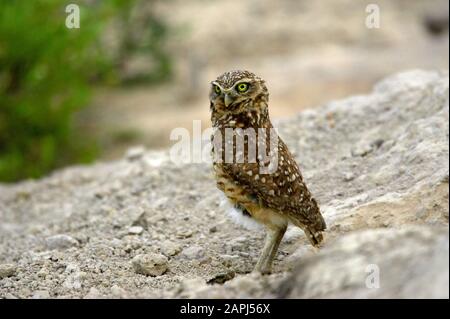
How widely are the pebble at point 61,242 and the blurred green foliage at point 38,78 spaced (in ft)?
17.9

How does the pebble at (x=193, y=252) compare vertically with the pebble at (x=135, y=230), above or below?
below

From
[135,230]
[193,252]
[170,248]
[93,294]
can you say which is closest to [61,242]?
[135,230]

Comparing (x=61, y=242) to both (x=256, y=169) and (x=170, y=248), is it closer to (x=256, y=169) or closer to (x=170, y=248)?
(x=170, y=248)

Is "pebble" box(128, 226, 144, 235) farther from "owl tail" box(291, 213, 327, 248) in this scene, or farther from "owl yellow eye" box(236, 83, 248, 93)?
"owl yellow eye" box(236, 83, 248, 93)

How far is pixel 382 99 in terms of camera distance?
7660mm

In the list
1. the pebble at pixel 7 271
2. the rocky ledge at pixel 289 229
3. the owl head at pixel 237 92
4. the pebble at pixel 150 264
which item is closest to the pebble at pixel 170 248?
the rocky ledge at pixel 289 229

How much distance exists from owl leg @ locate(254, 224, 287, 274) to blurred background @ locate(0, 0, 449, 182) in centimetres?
702

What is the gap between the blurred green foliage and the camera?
36.9ft

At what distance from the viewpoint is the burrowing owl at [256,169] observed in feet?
15.8

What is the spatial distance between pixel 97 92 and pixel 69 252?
12232 mm

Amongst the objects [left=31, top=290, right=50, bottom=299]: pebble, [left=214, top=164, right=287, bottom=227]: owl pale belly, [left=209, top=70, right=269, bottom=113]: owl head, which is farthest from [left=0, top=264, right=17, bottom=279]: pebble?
[left=209, top=70, right=269, bottom=113]: owl head

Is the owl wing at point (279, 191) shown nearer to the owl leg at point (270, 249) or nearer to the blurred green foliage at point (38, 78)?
the owl leg at point (270, 249)

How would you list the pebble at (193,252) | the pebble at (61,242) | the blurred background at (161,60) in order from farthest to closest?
the blurred background at (161,60) < the pebble at (61,242) < the pebble at (193,252)
